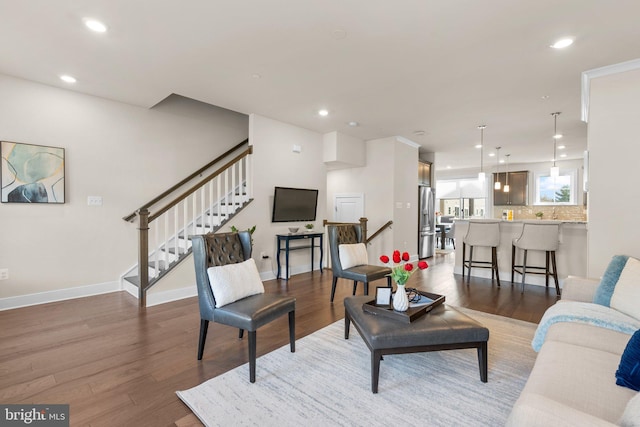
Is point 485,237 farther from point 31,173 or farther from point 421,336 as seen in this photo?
point 31,173

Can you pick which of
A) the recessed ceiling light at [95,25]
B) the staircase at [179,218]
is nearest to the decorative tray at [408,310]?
the staircase at [179,218]

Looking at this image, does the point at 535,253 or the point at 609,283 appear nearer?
the point at 609,283

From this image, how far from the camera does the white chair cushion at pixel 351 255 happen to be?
3.97 metres

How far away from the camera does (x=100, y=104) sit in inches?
168

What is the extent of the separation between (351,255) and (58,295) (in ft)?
12.6

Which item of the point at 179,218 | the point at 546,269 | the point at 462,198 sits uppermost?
the point at 462,198

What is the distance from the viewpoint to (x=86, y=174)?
4.17m

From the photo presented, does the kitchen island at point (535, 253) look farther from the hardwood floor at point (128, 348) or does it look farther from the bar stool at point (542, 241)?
the hardwood floor at point (128, 348)

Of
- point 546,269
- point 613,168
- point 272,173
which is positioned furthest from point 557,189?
point 272,173

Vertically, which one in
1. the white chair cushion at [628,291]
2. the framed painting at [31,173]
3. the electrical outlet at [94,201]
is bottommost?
the white chair cushion at [628,291]

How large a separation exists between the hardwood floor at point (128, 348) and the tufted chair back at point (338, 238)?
498mm

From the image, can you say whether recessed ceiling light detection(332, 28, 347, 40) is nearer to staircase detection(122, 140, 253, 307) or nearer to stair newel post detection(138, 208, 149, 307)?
staircase detection(122, 140, 253, 307)

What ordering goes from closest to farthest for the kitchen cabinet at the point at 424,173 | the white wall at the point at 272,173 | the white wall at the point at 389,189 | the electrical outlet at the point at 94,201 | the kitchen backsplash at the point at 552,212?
the electrical outlet at the point at 94,201, the white wall at the point at 272,173, the white wall at the point at 389,189, the kitchen cabinet at the point at 424,173, the kitchen backsplash at the point at 552,212

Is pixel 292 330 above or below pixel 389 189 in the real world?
below
